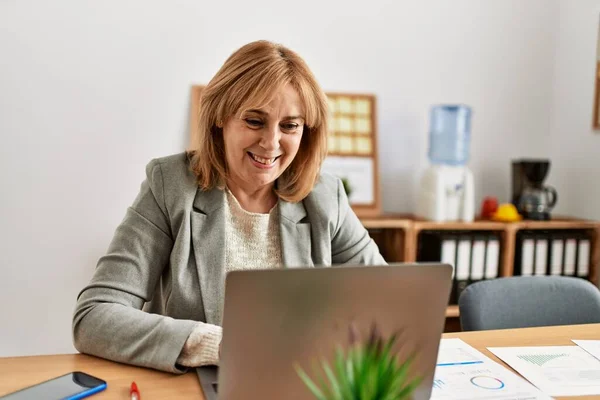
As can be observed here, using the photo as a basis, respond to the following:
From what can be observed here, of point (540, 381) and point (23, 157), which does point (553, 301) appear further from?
point (23, 157)

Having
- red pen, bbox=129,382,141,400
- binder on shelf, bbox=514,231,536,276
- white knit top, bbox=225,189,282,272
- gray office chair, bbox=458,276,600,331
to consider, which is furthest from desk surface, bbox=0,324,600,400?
binder on shelf, bbox=514,231,536,276

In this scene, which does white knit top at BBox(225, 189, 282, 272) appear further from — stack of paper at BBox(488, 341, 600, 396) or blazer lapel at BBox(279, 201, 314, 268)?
stack of paper at BBox(488, 341, 600, 396)

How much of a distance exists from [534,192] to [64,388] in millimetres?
2562

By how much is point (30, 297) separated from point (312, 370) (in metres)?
2.28

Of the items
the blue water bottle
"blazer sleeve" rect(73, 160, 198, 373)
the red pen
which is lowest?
the red pen

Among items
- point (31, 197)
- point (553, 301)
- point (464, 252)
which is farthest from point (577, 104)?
point (31, 197)

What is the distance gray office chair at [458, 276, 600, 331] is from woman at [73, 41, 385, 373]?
1.05 feet

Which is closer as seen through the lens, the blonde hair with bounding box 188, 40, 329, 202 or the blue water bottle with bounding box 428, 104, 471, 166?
the blonde hair with bounding box 188, 40, 329, 202

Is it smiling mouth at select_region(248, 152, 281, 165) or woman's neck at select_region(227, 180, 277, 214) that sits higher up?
smiling mouth at select_region(248, 152, 281, 165)

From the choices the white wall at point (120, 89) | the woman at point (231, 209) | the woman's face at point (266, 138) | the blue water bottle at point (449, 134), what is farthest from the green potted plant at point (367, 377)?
the blue water bottle at point (449, 134)

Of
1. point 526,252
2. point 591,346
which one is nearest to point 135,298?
point 591,346

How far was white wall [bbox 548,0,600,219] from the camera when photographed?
3.11 meters

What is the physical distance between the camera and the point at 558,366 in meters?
1.32

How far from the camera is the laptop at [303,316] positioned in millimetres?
846
